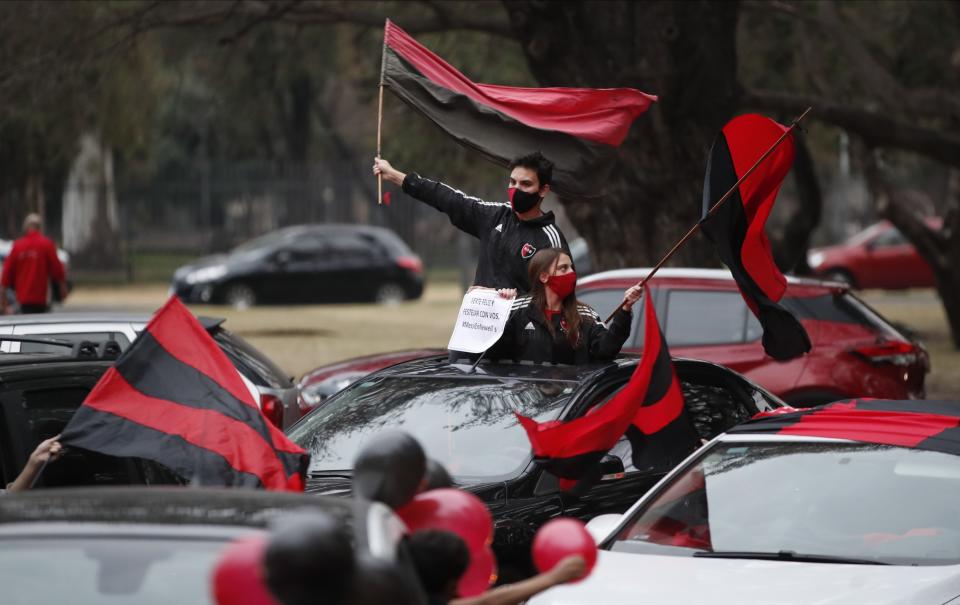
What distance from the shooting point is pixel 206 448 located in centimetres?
570

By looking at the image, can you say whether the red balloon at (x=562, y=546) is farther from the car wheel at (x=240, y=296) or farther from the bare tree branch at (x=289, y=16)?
the car wheel at (x=240, y=296)

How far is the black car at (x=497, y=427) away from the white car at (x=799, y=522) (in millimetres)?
539

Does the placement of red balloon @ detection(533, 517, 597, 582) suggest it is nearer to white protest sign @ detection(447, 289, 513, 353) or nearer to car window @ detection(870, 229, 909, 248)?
white protest sign @ detection(447, 289, 513, 353)

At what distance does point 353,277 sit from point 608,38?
65.6 ft

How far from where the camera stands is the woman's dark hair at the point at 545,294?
7941 mm

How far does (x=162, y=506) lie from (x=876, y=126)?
15758 millimetres

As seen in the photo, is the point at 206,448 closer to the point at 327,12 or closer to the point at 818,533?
the point at 818,533

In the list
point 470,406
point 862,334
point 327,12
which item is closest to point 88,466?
point 470,406

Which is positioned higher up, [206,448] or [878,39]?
[878,39]

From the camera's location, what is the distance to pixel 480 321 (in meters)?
8.07

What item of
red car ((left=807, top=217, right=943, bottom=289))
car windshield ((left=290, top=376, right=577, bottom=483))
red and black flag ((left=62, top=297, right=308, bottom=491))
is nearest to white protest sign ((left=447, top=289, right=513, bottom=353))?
car windshield ((left=290, top=376, right=577, bottom=483))

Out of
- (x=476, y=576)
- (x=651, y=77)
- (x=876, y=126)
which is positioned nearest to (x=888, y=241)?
(x=876, y=126)

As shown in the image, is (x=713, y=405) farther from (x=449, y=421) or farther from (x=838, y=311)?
(x=838, y=311)

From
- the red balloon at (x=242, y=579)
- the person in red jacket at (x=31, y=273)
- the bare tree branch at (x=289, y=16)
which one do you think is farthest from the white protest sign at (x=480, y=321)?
the person in red jacket at (x=31, y=273)
